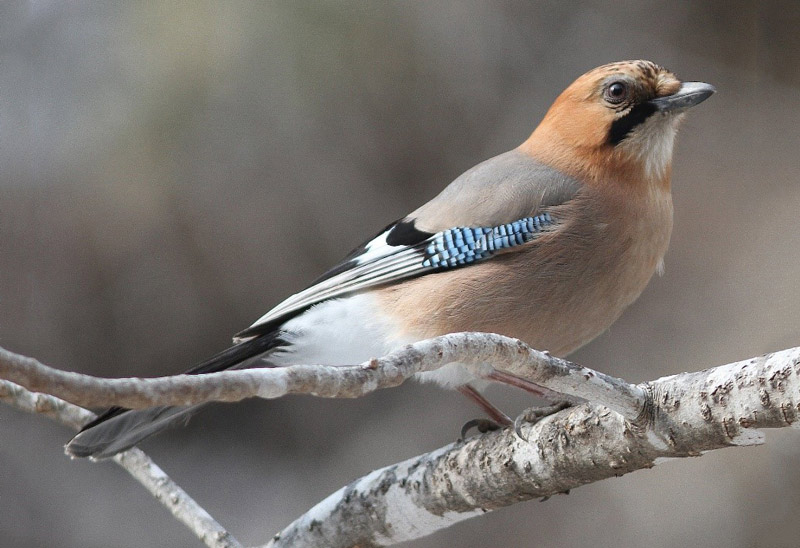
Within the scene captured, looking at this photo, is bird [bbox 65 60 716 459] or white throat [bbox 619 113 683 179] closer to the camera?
bird [bbox 65 60 716 459]

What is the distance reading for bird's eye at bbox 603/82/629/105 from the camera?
2.98 metres

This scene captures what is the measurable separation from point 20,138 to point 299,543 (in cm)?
299

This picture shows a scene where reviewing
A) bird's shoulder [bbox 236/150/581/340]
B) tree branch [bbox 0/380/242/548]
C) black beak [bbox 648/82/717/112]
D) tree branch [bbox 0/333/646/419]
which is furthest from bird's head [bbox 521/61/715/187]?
tree branch [bbox 0/380/242/548]

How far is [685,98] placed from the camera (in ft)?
9.56

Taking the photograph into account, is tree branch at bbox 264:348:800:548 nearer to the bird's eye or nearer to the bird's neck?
the bird's neck

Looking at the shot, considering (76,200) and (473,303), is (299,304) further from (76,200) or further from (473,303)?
(76,200)

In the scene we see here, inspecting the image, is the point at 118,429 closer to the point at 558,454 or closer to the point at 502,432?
the point at 502,432

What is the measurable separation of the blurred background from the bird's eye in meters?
1.79

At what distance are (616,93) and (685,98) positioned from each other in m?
0.22

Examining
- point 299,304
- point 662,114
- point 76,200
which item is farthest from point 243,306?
point 662,114

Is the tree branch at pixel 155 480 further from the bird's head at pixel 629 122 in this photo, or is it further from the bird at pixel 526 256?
the bird's head at pixel 629 122

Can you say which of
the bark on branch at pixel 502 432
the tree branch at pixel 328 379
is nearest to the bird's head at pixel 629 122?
the bark on branch at pixel 502 432

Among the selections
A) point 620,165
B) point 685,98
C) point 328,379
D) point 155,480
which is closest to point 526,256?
point 620,165

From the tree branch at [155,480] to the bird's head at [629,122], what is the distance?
63.6 inches
